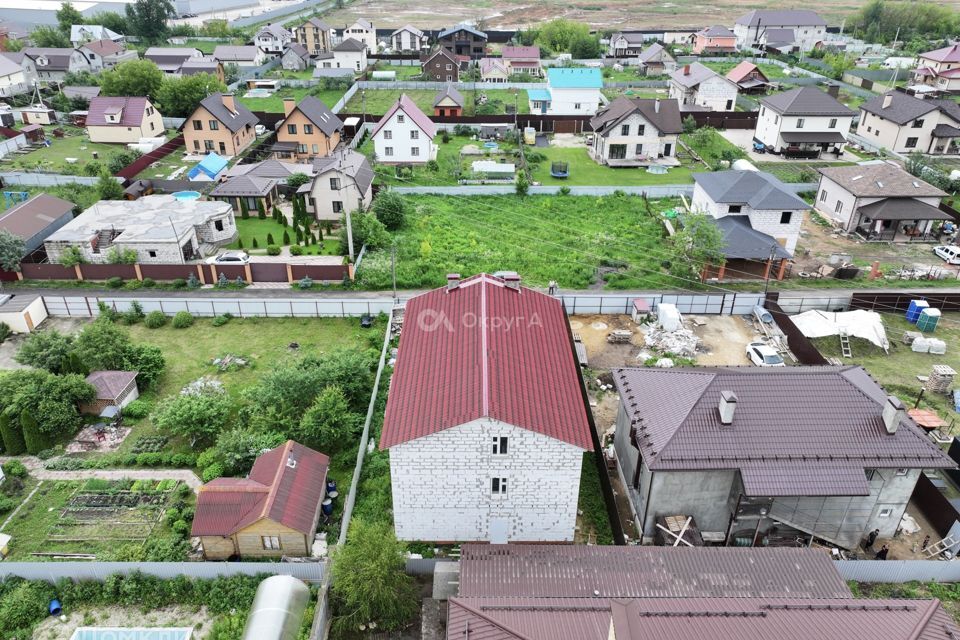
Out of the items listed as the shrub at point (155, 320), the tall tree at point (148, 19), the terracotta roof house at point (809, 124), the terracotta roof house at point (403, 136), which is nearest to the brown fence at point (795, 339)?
the terracotta roof house at point (809, 124)

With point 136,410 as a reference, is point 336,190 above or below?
above

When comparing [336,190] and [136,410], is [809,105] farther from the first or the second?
[136,410]

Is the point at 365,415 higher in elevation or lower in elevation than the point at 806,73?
lower

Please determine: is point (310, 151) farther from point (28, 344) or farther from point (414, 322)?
point (414, 322)

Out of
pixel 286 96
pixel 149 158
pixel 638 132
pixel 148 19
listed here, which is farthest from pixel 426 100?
pixel 148 19

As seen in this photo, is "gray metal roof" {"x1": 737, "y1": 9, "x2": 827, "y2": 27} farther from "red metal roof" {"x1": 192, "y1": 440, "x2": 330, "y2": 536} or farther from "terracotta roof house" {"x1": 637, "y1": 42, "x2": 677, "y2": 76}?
"red metal roof" {"x1": 192, "y1": 440, "x2": 330, "y2": 536}

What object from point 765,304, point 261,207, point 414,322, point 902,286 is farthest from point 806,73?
point 414,322
